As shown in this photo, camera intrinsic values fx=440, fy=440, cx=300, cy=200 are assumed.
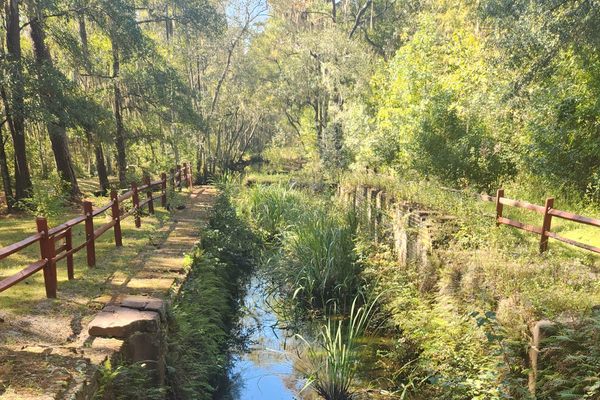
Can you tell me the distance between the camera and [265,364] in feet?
23.3

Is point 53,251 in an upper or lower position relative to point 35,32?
lower

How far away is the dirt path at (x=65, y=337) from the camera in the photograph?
3.40 metres

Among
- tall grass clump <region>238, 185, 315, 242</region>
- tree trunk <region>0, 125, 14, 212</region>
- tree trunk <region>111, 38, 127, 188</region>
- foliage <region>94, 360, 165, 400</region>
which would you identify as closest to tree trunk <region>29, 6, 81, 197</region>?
tree trunk <region>0, 125, 14, 212</region>

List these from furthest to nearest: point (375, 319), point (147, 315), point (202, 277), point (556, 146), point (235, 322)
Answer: point (556, 146) → point (235, 322) → point (202, 277) → point (375, 319) → point (147, 315)

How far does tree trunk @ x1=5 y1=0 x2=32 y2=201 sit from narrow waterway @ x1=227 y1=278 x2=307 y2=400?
7.00 m

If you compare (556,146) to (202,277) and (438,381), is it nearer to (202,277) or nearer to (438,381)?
(438,381)

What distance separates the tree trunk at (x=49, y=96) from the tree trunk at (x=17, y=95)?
1.46 feet

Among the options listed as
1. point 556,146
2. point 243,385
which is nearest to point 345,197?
point 556,146

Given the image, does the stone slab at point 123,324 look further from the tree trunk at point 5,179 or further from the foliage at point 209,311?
the tree trunk at point 5,179

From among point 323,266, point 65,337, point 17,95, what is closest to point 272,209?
point 323,266

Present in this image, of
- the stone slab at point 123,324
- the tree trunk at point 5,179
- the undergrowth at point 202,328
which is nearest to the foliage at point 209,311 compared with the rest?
the undergrowth at point 202,328

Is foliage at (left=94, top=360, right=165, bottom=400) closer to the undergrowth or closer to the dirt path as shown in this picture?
the undergrowth

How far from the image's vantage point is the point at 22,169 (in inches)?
485

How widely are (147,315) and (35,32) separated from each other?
36.8 ft
